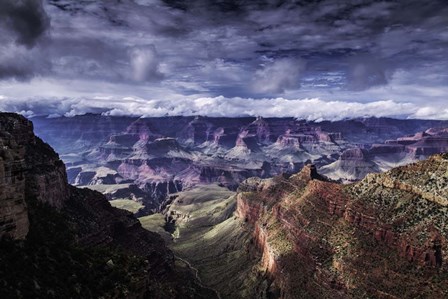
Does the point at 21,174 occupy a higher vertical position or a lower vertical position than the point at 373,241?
higher

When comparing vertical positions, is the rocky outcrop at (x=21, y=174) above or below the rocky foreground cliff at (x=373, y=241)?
above

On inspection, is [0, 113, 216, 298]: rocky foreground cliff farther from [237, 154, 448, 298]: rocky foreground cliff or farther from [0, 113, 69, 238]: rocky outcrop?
[237, 154, 448, 298]: rocky foreground cliff

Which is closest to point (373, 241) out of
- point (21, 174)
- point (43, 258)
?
point (43, 258)

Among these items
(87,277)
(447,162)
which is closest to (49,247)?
(87,277)

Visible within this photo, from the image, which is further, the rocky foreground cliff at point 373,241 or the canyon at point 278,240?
the rocky foreground cliff at point 373,241

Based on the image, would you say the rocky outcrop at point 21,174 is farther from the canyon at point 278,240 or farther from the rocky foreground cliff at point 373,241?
the rocky foreground cliff at point 373,241

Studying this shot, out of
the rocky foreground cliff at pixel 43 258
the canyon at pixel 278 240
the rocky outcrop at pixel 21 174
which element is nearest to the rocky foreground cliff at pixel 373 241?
the canyon at pixel 278 240

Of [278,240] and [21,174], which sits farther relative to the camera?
[278,240]

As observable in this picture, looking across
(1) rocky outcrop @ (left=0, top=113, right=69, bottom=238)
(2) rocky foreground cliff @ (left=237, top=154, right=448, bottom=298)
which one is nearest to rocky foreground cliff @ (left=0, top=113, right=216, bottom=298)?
(1) rocky outcrop @ (left=0, top=113, right=69, bottom=238)

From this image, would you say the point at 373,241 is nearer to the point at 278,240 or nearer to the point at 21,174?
the point at 278,240
